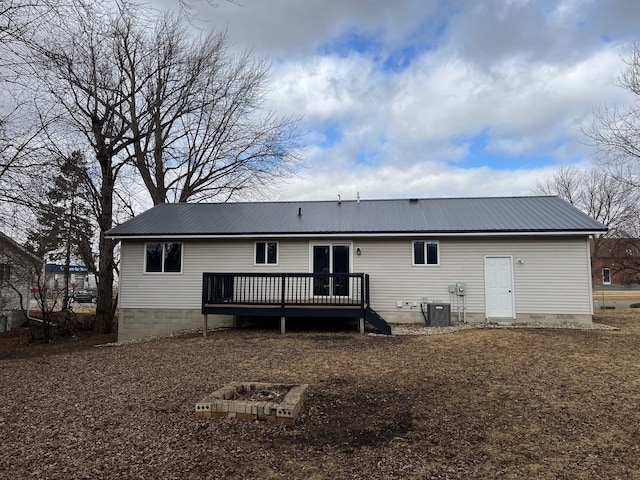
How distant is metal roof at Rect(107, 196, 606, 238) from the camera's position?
12.1 m

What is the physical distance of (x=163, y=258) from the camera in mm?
13367

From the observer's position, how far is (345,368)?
684 cm

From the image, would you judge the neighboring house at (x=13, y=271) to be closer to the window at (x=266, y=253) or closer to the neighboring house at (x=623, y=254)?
the window at (x=266, y=253)

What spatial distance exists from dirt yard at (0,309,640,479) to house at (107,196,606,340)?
370 cm

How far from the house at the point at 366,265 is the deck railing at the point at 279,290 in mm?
30

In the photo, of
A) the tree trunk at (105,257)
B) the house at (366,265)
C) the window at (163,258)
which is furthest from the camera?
the tree trunk at (105,257)

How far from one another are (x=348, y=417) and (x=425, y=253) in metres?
8.49

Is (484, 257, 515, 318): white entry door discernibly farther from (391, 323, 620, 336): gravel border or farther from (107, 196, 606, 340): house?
(391, 323, 620, 336): gravel border

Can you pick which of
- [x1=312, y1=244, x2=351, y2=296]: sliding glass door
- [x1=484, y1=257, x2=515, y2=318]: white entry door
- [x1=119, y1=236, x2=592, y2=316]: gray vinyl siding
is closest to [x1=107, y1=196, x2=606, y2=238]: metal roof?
[x1=119, y1=236, x2=592, y2=316]: gray vinyl siding

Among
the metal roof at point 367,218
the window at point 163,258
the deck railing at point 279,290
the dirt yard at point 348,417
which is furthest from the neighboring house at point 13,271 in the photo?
the deck railing at point 279,290

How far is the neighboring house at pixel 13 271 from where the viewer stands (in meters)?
11.5

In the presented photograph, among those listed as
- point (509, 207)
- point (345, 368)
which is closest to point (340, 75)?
point (509, 207)

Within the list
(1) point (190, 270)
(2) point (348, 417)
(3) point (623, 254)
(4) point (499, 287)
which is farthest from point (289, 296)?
(3) point (623, 254)

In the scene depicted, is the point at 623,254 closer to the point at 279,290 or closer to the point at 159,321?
the point at 279,290
